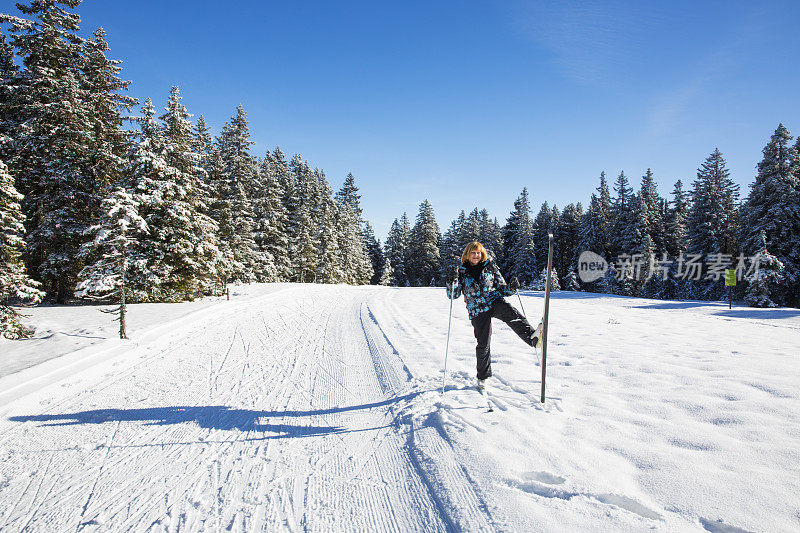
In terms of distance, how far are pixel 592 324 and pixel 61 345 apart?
44.3 ft

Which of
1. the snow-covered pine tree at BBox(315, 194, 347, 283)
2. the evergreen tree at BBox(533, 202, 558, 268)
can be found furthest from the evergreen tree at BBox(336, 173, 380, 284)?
the evergreen tree at BBox(533, 202, 558, 268)

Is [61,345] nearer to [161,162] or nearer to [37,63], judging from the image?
[161,162]

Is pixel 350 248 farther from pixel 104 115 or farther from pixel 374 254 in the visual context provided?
pixel 104 115

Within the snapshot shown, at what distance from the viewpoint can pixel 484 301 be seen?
473 cm

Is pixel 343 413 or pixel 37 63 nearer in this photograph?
pixel 343 413

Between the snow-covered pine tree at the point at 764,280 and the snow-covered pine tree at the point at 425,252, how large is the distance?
38.0 m

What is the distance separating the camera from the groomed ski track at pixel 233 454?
8.64ft

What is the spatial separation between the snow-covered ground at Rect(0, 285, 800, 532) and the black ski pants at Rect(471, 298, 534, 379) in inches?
17.6

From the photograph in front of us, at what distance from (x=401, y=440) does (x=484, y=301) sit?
80.7 inches

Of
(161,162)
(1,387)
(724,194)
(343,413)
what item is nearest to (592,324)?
(343,413)

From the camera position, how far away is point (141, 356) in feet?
24.9

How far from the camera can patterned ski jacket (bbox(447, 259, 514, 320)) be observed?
4.73m

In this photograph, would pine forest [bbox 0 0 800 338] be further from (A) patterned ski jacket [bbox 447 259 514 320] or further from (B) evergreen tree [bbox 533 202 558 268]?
(A) patterned ski jacket [bbox 447 259 514 320]

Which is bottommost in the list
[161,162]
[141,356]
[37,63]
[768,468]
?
[141,356]
